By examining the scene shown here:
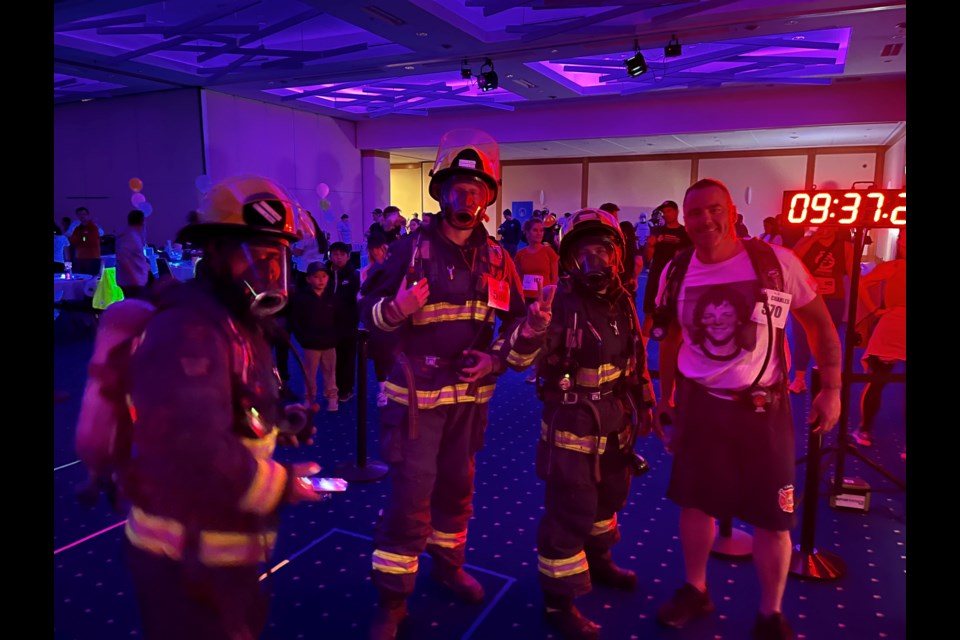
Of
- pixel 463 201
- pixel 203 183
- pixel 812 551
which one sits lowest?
pixel 812 551

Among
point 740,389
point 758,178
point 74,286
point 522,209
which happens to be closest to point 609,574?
point 740,389

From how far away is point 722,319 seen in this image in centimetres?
258

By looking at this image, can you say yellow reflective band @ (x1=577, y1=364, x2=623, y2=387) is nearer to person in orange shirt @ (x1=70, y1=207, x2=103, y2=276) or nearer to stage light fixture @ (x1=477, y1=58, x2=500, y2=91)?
stage light fixture @ (x1=477, y1=58, x2=500, y2=91)

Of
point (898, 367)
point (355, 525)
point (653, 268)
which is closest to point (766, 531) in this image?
point (355, 525)

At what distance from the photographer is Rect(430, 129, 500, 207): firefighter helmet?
279cm

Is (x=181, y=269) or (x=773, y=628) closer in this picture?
(x=773, y=628)

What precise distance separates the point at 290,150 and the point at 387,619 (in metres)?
15.4

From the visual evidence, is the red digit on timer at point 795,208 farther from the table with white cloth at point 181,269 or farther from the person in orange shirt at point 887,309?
the table with white cloth at point 181,269

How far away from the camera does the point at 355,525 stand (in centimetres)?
369

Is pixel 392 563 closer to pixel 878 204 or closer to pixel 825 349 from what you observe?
pixel 825 349

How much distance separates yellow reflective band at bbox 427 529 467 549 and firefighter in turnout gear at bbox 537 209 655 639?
0.45 meters

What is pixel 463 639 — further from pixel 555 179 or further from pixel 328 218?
pixel 555 179

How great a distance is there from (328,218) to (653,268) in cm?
1259

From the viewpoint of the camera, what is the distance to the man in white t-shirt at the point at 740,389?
2512mm
